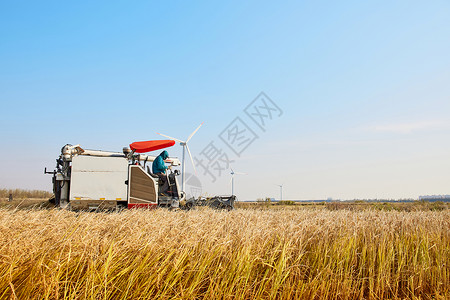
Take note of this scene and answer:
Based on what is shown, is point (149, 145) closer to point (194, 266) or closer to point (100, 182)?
point (100, 182)

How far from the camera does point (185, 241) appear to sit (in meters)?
4.99

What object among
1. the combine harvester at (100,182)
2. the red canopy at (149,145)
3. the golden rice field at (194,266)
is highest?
the red canopy at (149,145)

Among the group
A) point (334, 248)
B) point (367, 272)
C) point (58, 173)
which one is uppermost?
point (58, 173)

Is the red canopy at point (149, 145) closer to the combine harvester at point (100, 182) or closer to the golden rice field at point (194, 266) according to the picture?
the combine harvester at point (100, 182)

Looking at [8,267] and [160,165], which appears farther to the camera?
[160,165]

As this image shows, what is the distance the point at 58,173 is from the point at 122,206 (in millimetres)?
2901

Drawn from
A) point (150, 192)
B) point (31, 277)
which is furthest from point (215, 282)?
point (150, 192)

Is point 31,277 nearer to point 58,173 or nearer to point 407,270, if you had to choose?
point 407,270

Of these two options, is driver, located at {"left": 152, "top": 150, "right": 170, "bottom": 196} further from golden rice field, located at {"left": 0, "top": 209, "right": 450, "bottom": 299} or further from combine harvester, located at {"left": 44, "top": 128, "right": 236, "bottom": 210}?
golden rice field, located at {"left": 0, "top": 209, "right": 450, "bottom": 299}

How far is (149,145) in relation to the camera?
15.6 meters

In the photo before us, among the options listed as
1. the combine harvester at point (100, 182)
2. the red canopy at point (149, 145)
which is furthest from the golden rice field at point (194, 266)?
the red canopy at point (149, 145)

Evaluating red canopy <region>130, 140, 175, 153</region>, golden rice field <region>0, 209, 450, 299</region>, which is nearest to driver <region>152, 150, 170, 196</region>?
red canopy <region>130, 140, 175, 153</region>

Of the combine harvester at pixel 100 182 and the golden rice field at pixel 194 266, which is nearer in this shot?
Answer: the golden rice field at pixel 194 266

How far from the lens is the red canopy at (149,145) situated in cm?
1538
